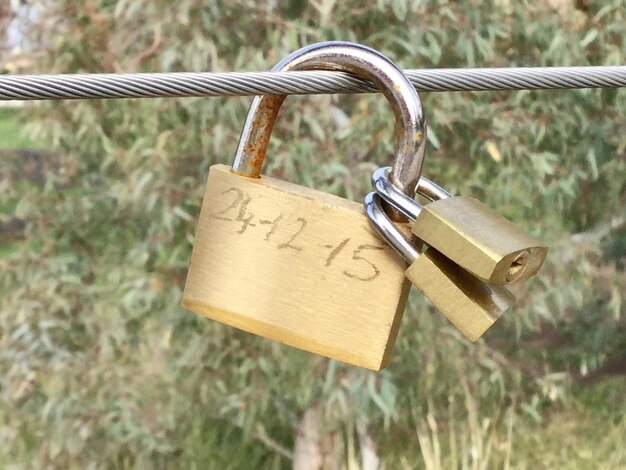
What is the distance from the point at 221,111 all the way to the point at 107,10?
0.43 m

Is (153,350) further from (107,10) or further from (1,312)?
(107,10)

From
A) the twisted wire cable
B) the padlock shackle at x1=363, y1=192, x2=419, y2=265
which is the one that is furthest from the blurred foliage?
the padlock shackle at x1=363, y1=192, x2=419, y2=265

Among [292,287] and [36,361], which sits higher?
[292,287]

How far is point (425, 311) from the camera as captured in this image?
1.96m

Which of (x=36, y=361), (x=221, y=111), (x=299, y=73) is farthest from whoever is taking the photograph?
(x=36, y=361)

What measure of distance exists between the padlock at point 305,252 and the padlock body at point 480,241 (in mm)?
60

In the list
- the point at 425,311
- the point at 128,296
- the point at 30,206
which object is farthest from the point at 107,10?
the point at 425,311

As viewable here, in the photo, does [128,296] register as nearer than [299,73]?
No

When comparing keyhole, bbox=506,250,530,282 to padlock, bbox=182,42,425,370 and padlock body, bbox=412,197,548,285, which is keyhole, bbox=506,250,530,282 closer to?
padlock body, bbox=412,197,548,285

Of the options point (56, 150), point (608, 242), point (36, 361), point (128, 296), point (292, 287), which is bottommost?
point (36, 361)

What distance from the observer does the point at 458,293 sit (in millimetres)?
587

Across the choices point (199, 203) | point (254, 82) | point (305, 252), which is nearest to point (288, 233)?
point (305, 252)

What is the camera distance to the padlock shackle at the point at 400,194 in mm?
602

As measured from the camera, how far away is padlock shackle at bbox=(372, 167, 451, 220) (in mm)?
602
